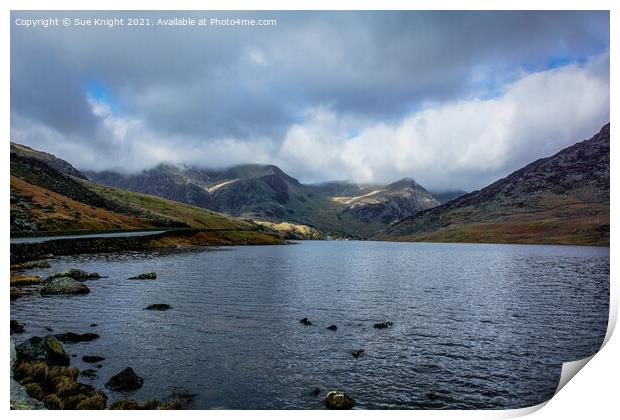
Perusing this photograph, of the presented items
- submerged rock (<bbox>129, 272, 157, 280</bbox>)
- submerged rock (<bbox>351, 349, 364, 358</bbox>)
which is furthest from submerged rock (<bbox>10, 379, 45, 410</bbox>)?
submerged rock (<bbox>129, 272, 157, 280</bbox>)

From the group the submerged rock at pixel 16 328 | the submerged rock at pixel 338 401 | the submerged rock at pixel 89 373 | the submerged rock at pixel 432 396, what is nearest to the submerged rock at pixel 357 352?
the submerged rock at pixel 432 396

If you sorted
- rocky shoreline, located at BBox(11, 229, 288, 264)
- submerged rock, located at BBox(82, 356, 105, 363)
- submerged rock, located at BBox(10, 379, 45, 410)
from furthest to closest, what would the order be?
1. rocky shoreline, located at BBox(11, 229, 288, 264)
2. submerged rock, located at BBox(82, 356, 105, 363)
3. submerged rock, located at BBox(10, 379, 45, 410)

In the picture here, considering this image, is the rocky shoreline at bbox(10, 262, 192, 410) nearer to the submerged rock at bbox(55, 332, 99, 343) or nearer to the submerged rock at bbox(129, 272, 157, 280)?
the submerged rock at bbox(55, 332, 99, 343)

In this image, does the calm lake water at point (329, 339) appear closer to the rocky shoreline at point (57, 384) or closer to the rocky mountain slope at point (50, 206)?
the rocky shoreline at point (57, 384)

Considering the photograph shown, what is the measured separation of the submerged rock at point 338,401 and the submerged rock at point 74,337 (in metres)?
19.9

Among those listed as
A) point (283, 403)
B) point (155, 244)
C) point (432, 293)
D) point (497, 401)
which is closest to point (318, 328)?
point (283, 403)

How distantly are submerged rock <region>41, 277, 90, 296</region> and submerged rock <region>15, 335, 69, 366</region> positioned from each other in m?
25.0

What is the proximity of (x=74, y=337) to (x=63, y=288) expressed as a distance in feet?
66.3

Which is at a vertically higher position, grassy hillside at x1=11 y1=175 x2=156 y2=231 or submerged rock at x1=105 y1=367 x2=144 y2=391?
grassy hillside at x1=11 y1=175 x2=156 y2=231

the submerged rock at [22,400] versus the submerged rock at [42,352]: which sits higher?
the submerged rock at [42,352]

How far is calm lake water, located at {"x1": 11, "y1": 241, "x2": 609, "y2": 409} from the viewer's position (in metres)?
22.4

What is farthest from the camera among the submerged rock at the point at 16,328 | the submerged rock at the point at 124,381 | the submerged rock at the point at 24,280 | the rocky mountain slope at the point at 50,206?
the rocky mountain slope at the point at 50,206

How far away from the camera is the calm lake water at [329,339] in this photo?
22.4m
